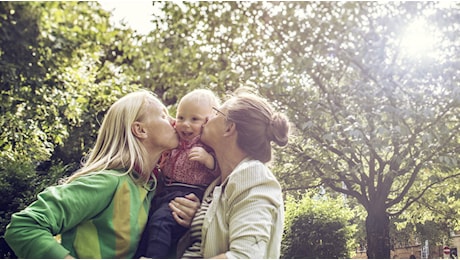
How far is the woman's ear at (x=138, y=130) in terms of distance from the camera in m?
1.02

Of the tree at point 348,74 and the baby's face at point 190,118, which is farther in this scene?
the tree at point 348,74

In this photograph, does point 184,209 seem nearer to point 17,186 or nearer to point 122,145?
point 122,145

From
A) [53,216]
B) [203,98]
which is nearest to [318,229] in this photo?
[203,98]

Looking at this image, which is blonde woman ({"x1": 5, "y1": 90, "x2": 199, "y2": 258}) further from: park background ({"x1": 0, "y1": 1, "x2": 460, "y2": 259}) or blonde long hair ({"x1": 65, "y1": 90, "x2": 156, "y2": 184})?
park background ({"x1": 0, "y1": 1, "x2": 460, "y2": 259})

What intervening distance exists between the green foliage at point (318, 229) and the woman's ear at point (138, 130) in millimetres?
4772

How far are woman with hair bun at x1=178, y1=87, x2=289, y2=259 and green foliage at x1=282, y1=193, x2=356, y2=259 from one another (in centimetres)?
475

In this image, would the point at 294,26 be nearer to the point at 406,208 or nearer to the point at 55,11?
the point at 55,11

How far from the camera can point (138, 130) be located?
1021 millimetres

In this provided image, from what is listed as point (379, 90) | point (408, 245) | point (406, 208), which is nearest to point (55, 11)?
point (379, 90)

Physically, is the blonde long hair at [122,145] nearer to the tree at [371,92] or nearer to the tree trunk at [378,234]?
the tree at [371,92]

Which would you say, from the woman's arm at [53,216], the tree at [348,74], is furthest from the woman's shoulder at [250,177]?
the tree at [348,74]

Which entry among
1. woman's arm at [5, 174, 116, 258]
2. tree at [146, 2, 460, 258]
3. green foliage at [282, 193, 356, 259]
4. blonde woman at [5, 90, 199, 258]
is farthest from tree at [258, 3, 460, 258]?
woman's arm at [5, 174, 116, 258]

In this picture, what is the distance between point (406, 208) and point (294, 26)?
7.91 ft

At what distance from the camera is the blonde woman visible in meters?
0.83
